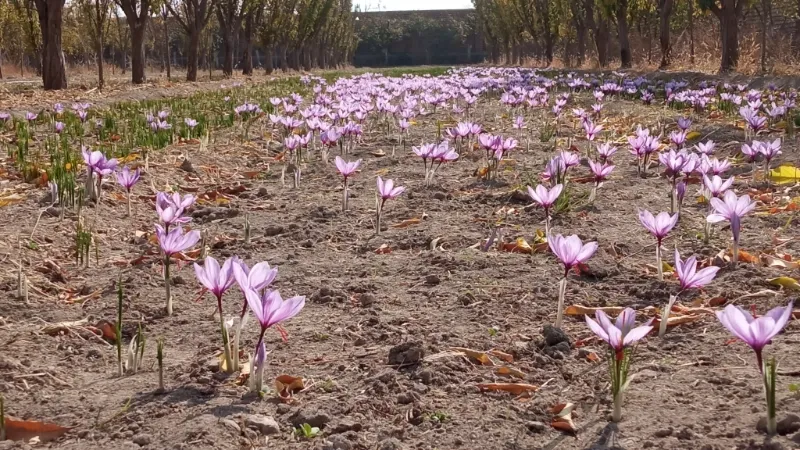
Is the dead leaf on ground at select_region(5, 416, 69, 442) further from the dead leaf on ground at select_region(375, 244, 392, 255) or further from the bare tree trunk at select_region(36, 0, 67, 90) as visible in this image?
the bare tree trunk at select_region(36, 0, 67, 90)

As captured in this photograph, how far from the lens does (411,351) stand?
7.68 ft

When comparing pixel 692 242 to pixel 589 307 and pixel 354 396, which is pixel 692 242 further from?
pixel 354 396

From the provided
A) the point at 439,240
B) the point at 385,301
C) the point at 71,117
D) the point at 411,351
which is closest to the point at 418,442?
the point at 411,351

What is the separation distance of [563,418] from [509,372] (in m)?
0.34

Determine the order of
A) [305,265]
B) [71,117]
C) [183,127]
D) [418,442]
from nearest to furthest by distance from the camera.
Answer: [418,442], [305,265], [183,127], [71,117]

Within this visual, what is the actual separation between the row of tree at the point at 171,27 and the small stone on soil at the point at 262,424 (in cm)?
1719

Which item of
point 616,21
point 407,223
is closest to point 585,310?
point 407,223

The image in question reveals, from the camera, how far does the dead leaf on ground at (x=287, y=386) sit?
216 centimetres

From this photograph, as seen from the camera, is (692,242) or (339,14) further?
(339,14)

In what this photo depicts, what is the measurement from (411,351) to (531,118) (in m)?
9.10

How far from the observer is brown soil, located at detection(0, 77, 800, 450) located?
1.94 metres

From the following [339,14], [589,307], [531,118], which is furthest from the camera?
[339,14]

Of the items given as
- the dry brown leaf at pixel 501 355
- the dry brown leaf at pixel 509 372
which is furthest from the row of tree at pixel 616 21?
the dry brown leaf at pixel 509 372

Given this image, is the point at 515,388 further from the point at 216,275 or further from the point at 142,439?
the point at 142,439
